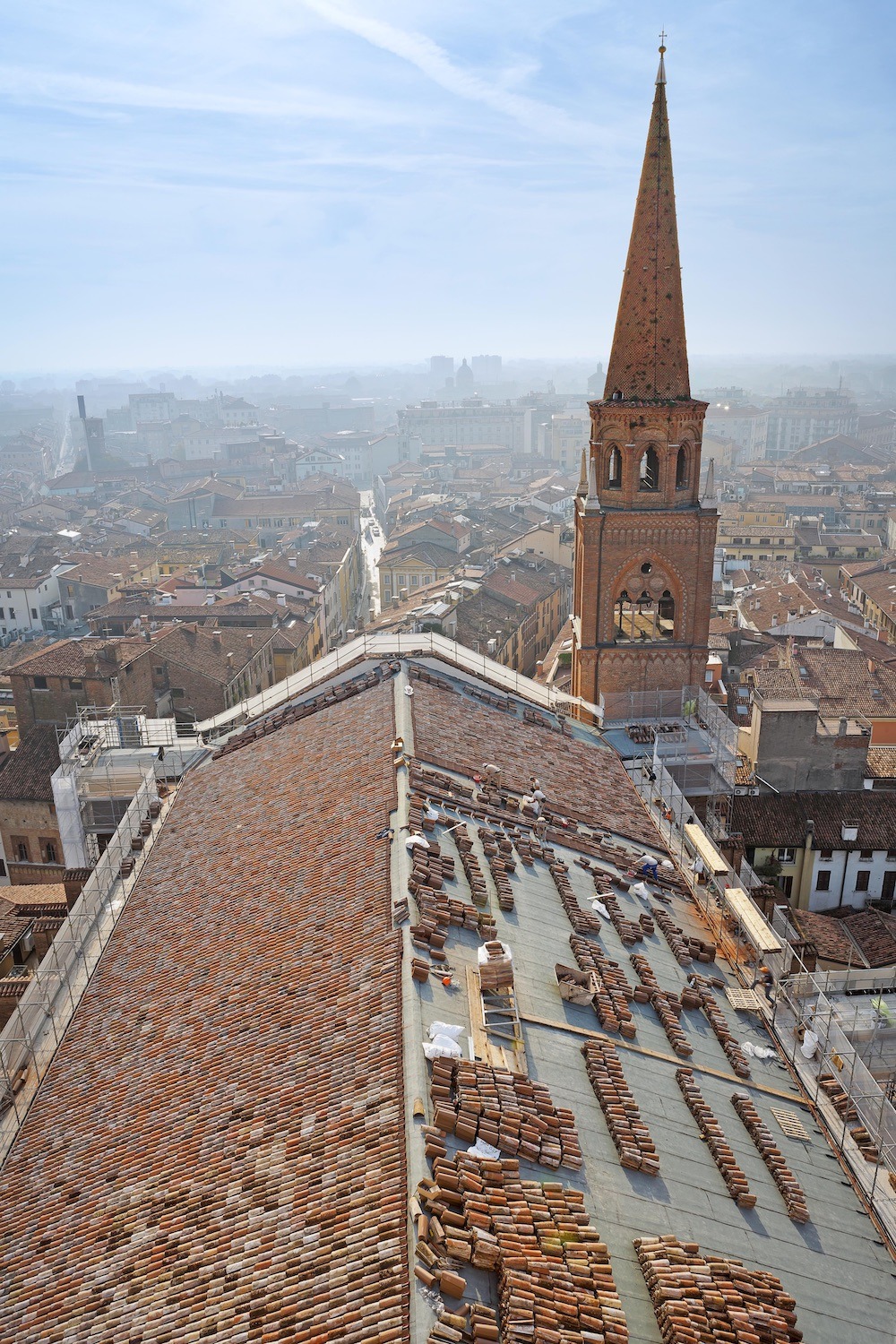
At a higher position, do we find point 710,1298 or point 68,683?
point 710,1298

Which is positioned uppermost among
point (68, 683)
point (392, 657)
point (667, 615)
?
point (667, 615)

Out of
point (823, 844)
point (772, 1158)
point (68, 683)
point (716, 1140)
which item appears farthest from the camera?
point (68, 683)

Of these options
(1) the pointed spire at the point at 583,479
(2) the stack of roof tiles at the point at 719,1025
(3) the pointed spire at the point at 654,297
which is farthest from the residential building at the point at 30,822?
(2) the stack of roof tiles at the point at 719,1025

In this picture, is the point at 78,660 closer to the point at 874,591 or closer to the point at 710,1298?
the point at 710,1298

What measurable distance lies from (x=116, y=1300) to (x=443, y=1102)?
4090 mm

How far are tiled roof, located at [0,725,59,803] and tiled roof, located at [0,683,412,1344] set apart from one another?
20.3 meters

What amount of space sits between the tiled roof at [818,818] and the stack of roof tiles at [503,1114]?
77.9ft

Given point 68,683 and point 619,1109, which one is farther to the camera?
point 68,683

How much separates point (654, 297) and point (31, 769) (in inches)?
1114

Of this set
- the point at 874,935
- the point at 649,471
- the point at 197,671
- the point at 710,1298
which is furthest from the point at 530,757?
the point at 197,671

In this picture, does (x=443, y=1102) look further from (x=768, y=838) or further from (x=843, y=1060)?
(x=768, y=838)

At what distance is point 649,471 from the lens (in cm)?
3100

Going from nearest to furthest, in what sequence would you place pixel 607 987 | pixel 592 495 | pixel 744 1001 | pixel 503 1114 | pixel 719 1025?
pixel 503 1114 → pixel 607 987 → pixel 719 1025 → pixel 744 1001 → pixel 592 495

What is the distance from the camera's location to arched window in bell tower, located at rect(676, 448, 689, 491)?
29.7m
